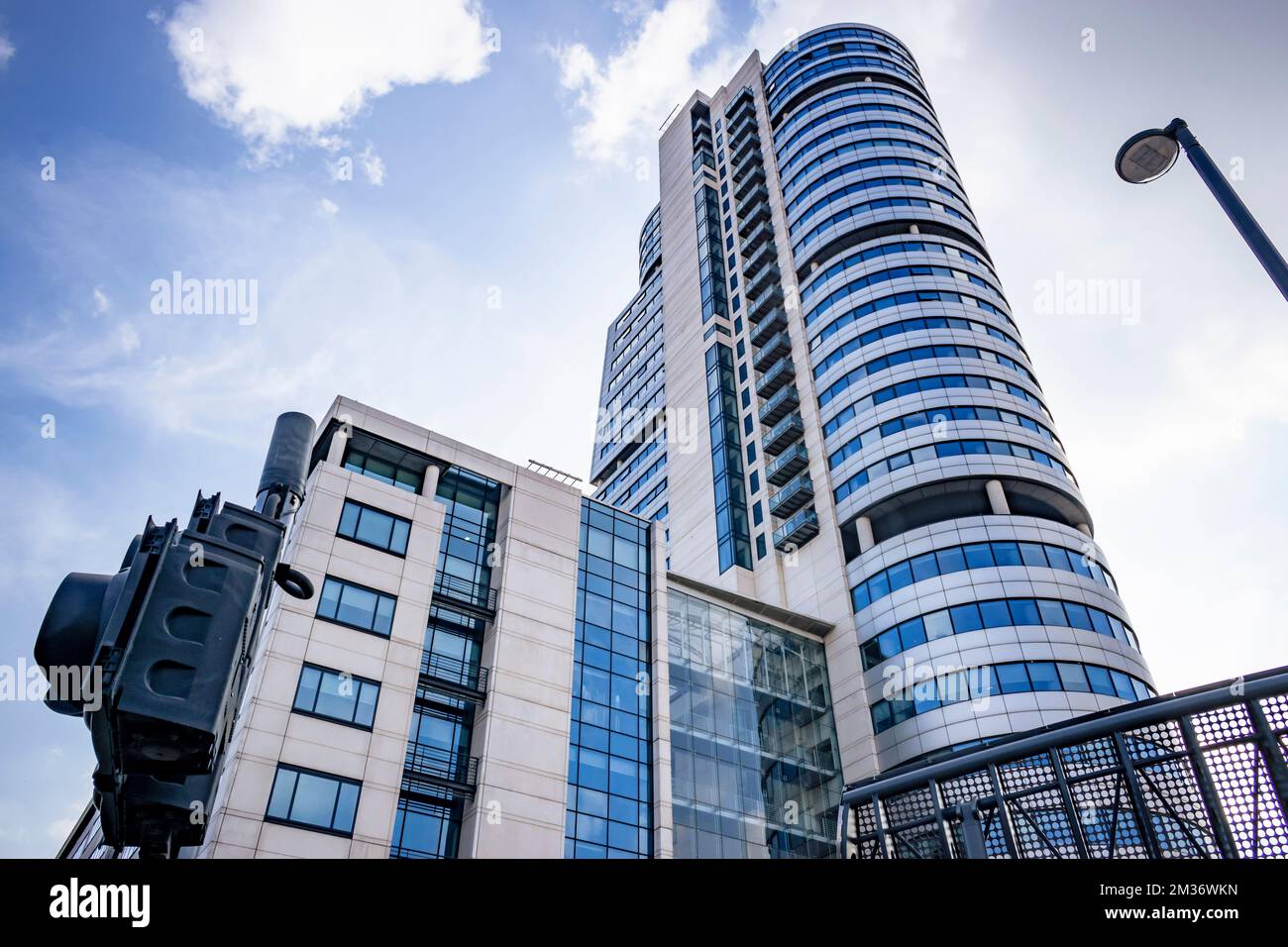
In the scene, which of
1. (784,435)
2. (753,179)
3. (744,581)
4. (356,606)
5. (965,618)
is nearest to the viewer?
(356,606)

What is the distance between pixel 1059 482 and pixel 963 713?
16.0 meters

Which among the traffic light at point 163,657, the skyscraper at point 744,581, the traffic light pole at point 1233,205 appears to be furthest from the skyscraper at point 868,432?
the traffic light at point 163,657

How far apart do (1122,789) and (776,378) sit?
194 feet

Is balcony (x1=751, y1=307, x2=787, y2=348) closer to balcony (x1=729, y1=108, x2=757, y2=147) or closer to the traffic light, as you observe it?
balcony (x1=729, y1=108, x2=757, y2=147)

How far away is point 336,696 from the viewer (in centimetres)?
3019

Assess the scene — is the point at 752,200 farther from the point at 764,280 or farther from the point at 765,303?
the point at 765,303

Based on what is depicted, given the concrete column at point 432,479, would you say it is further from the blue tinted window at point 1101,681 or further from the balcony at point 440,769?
the blue tinted window at point 1101,681

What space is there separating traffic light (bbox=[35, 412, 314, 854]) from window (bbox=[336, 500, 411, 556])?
31754mm

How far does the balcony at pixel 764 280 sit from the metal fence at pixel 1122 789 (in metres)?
64.8

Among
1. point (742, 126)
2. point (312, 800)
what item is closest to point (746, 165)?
point (742, 126)

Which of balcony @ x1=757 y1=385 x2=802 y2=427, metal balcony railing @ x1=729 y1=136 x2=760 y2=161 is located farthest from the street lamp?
metal balcony railing @ x1=729 y1=136 x2=760 y2=161

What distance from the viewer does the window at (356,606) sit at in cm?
3195
